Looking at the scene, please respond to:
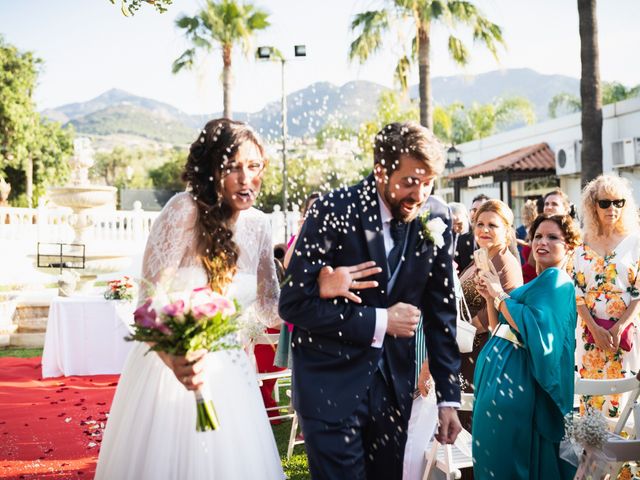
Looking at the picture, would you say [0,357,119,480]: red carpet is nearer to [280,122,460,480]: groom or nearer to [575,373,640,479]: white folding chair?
[280,122,460,480]: groom

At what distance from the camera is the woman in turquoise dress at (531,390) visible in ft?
12.2

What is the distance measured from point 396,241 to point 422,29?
51.1 ft

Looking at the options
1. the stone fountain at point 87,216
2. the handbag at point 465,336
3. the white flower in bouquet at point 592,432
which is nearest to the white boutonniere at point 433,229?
the white flower in bouquet at point 592,432

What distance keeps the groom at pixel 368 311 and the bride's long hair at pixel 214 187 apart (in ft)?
1.71

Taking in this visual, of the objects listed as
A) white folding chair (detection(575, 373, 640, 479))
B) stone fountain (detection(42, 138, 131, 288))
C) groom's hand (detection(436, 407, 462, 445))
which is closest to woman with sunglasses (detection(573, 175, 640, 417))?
white folding chair (detection(575, 373, 640, 479))

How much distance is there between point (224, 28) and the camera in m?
22.5

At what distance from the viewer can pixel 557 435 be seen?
12.3ft

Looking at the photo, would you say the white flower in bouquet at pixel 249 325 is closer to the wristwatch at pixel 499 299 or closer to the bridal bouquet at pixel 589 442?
the wristwatch at pixel 499 299

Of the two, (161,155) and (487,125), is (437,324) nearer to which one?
(487,125)

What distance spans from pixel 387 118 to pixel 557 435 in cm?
4019

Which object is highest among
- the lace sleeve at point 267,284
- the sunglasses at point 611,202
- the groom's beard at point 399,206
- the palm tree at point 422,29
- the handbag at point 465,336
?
the palm tree at point 422,29

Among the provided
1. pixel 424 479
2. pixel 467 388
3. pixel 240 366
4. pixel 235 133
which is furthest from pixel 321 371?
pixel 467 388

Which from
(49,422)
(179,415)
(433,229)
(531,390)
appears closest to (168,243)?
(179,415)

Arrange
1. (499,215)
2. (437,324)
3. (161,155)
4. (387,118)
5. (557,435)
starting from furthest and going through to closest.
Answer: (161,155), (387,118), (499,215), (557,435), (437,324)
